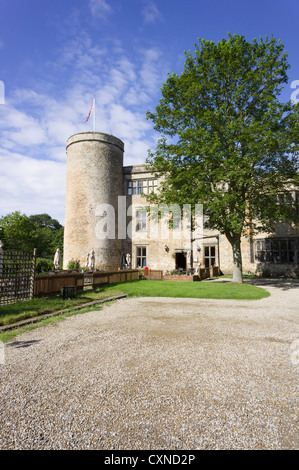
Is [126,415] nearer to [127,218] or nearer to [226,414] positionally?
[226,414]

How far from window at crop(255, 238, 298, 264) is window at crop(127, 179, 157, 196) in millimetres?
12571

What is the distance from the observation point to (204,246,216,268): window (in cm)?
2651

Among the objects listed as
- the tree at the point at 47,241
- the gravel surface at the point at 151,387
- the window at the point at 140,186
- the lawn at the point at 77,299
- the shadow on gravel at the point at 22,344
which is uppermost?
the window at the point at 140,186

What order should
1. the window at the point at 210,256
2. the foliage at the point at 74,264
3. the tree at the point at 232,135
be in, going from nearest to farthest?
the tree at the point at 232,135 < the foliage at the point at 74,264 < the window at the point at 210,256

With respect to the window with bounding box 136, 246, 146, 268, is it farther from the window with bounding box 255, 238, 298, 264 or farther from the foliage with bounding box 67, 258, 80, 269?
the window with bounding box 255, 238, 298, 264

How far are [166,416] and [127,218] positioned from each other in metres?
26.2

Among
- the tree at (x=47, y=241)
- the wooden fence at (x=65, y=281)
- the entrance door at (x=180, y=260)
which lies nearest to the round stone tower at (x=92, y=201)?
the entrance door at (x=180, y=260)

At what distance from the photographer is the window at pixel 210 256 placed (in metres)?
26.5

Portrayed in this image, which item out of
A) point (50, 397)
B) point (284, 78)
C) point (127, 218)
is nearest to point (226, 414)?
point (50, 397)

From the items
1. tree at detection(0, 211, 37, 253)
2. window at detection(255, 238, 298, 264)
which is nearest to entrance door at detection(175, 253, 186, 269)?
window at detection(255, 238, 298, 264)

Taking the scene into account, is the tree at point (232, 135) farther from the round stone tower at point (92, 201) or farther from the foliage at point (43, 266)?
the foliage at point (43, 266)

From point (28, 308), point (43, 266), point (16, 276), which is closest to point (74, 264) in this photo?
point (43, 266)

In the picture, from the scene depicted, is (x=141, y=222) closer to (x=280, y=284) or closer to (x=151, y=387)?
(x=280, y=284)

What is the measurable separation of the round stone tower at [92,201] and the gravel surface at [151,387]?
19.4 metres
